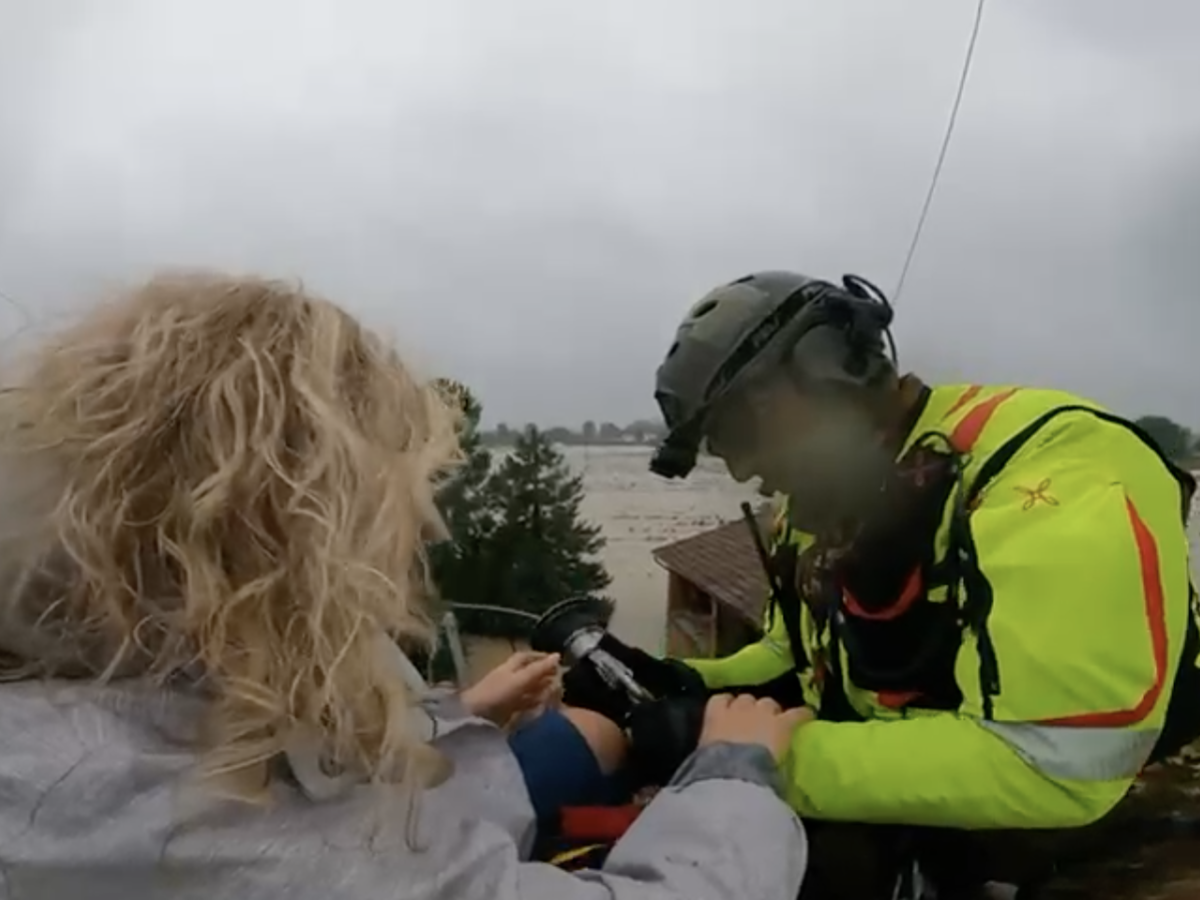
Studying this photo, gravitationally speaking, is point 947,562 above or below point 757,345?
below

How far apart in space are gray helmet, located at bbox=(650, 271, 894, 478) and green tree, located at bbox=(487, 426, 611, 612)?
0.97 meters

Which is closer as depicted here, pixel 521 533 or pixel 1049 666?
pixel 1049 666

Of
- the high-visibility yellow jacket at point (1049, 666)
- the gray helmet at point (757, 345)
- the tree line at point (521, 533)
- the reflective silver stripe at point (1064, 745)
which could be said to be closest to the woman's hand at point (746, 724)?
the high-visibility yellow jacket at point (1049, 666)

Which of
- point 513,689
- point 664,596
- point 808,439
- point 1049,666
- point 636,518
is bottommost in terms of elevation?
point 664,596

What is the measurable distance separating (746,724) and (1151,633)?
37 cm

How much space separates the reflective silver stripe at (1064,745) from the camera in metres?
1.28

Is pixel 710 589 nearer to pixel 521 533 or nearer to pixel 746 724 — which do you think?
pixel 521 533

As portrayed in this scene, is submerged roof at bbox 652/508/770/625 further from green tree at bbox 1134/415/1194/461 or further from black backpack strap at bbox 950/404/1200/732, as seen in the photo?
black backpack strap at bbox 950/404/1200/732

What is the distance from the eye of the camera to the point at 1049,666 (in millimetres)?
1272

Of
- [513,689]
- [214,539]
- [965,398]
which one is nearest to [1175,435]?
[965,398]

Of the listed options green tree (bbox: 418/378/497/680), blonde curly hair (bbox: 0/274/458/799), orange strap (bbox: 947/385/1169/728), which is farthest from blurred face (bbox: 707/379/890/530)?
green tree (bbox: 418/378/497/680)

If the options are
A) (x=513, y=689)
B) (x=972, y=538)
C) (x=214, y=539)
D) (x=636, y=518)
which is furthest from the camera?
(x=636, y=518)

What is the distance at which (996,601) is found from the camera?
51.4 inches

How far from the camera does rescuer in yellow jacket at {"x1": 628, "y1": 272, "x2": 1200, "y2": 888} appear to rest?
1.28 metres
